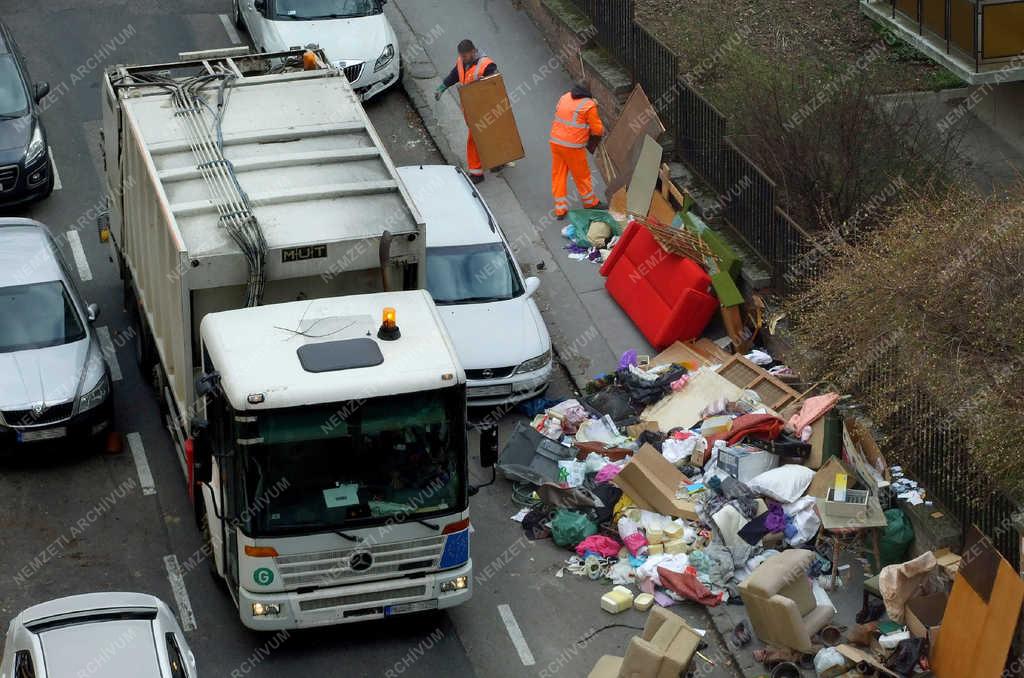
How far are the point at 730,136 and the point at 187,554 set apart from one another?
26.8 ft

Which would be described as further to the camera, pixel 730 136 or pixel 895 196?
pixel 730 136

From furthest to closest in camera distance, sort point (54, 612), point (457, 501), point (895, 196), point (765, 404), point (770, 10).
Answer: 1. point (770, 10)
2. point (895, 196)
3. point (765, 404)
4. point (457, 501)
5. point (54, 612)

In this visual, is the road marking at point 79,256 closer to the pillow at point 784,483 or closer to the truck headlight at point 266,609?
the truck headlight at point 266,609

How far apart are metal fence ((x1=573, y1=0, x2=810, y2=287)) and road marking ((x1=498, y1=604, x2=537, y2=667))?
16.5 ft

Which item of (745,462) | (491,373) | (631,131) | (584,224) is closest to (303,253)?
(491,373)

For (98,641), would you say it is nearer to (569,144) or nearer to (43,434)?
(43,434)

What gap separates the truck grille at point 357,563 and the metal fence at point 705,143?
575 centimetres

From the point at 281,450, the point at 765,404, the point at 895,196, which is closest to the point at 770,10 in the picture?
the point at 895,196

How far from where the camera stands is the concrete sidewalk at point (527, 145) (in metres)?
17.0

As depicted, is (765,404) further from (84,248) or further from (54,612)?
(84,248)

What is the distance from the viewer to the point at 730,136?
58.5 ft

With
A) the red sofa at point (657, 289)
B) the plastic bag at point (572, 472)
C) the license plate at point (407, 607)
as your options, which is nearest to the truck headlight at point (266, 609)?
the license plate at point (407, 607)

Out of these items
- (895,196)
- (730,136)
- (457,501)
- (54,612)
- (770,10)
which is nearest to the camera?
(54,612)

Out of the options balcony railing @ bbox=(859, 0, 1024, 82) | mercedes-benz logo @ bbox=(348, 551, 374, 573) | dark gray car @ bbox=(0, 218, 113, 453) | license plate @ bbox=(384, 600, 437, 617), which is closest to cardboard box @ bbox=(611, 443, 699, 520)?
license plate @ bbox=(384, 600, 437, 617)
